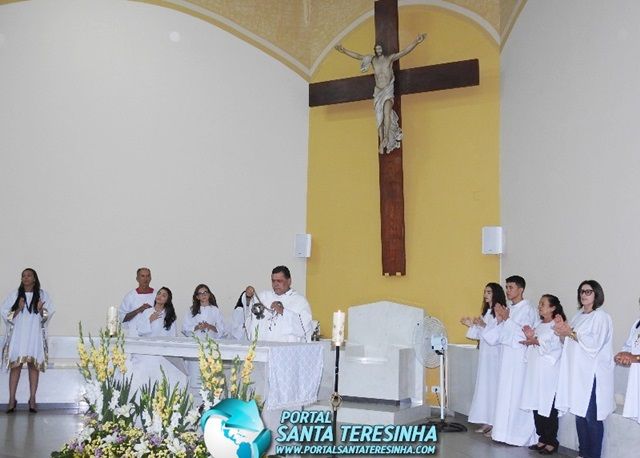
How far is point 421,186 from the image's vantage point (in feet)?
34.7

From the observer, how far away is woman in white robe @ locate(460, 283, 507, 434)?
8.25 metres

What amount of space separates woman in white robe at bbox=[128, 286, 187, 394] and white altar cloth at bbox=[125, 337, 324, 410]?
0.44m

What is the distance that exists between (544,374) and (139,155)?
6143 millimetres

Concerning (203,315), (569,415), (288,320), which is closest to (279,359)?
(288,320)

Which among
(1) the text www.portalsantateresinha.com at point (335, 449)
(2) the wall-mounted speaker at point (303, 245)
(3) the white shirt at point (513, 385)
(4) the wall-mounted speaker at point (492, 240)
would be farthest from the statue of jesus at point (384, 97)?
(1) the text www.portalsantateresinha.com at point (335, 449)

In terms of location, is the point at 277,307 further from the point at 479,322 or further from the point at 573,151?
the point at 573,151

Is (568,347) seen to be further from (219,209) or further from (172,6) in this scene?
(172,6)

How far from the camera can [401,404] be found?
8.98 meters

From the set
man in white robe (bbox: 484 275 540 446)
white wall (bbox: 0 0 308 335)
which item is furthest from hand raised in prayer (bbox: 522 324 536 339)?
white wall (bbox: 0 0 308 335)

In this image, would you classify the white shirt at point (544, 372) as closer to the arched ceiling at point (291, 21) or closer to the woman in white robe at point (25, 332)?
the arched ceiling at point (291, 21)

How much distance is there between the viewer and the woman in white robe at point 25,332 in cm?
903

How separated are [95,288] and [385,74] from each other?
478cm

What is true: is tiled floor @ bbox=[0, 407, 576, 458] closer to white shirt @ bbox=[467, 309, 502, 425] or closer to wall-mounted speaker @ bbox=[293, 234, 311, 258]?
white shirt @ bbox=[467, 309, 502, 425]

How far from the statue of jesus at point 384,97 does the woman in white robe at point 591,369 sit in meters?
4.08
